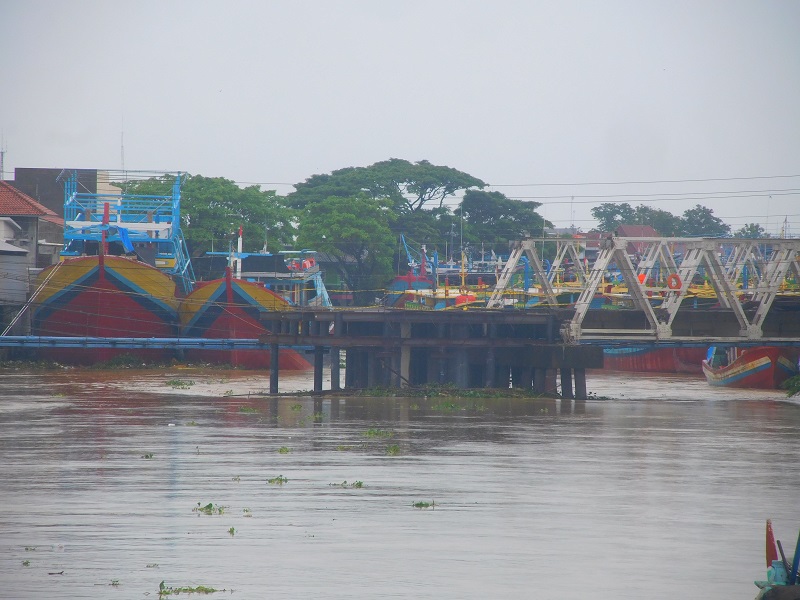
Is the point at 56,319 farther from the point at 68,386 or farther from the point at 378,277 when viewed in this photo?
the point at 378,277

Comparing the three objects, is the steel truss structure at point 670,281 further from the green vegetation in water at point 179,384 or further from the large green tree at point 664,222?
the large green tree at point 664,222

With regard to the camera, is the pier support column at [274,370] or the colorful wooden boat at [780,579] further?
the pier support column at [274,370]

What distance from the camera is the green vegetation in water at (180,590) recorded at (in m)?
11.6

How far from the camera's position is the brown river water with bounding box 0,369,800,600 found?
12594 mm

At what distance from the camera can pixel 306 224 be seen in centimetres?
8675

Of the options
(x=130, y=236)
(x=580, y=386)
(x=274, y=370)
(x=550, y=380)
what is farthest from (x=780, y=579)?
(x=130, y=236)

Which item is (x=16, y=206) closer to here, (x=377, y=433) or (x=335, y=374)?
(x=335, y=374)

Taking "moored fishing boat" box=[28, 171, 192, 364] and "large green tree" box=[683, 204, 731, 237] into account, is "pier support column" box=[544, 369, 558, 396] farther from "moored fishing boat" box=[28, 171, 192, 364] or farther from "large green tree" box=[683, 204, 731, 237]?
"large green tree" box=[683, 204, 731, 237]

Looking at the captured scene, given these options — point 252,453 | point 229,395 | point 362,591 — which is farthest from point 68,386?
point 362,591

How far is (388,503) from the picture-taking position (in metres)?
17.0

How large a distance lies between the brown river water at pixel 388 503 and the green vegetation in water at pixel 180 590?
0.35 ft

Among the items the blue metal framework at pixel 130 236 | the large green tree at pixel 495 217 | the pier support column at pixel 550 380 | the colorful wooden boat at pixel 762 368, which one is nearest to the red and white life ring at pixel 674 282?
the pier support column at pixel 550 380

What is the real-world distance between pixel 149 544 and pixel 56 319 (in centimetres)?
4580

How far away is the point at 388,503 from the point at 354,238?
68.8 meters
